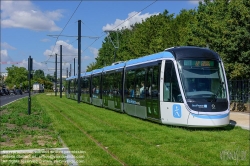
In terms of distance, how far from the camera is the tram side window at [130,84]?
68.2 feet

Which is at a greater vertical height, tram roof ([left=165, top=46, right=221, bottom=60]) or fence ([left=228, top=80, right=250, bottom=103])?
tram roof ([left=165, top=46, right=221, bottom=60])

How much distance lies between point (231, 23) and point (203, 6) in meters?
12.5

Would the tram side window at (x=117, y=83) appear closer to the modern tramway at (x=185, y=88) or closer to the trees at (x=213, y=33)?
the modern tramway at (x=185, y=88)

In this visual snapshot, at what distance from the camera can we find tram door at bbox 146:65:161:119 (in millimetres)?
16672

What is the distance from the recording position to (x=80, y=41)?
39719 mm

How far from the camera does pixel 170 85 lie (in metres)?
15.5

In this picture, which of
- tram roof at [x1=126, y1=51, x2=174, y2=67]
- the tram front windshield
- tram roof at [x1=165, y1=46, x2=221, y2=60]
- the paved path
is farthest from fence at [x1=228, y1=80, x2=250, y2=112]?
the tram front windshield

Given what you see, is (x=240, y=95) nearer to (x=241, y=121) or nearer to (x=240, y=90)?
(x=240, y=90)

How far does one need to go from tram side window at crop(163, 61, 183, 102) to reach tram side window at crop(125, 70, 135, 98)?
193 inches

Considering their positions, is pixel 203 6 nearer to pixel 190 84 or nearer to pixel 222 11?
pixel 222 11

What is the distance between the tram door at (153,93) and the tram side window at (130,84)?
2.75 m

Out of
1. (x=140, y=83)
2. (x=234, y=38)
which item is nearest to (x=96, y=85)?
(x=234, y=38)

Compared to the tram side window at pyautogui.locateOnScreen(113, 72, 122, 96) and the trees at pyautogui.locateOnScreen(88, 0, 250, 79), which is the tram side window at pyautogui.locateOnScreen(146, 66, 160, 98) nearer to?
the tram side window at pyautogui.locateOnScreen(113, 72, 122, 96)


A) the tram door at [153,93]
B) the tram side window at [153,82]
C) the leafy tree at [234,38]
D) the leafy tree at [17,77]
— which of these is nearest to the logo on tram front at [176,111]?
the tram door at [153,93]
